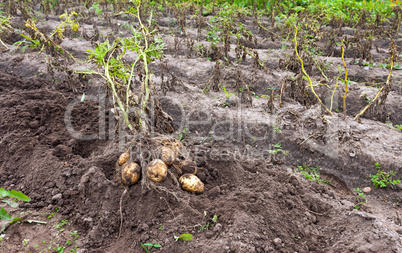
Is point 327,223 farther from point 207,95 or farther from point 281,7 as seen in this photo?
point 281,7

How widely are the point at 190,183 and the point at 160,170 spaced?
256 millimetres

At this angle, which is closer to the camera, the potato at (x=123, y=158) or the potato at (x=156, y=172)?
the potato at (x=156, y=172)

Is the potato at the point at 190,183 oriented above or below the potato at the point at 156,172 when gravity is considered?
below

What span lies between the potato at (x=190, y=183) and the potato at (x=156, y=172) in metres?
0.16

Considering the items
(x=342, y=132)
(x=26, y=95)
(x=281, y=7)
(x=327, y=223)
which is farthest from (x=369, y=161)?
(x=281, y=7)

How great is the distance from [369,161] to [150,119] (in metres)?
2.06

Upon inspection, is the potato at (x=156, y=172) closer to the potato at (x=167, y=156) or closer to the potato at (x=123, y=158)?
the potato at (x=167, y=156)

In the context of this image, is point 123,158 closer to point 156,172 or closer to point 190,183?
point 156,172

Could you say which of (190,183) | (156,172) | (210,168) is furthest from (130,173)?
(210,168)

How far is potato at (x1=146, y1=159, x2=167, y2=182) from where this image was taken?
2.11m

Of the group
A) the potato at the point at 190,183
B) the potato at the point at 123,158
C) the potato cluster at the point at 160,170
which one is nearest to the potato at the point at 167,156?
the potato cluster at the point at 160,170

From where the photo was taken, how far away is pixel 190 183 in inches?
86.7

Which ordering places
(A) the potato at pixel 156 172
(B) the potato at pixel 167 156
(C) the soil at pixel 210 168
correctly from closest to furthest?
(C) the soil at pixel 210 168 < (A) the potato at pixel 156 172 < (B) the potato at pixel 167 156

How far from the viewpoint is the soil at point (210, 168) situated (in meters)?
1.94
